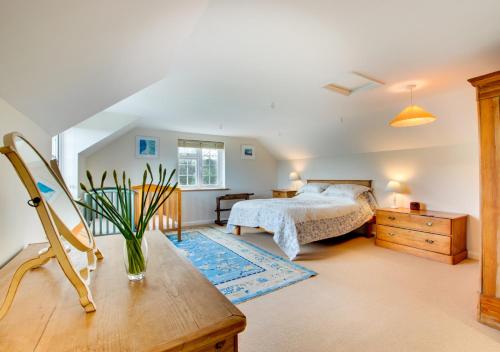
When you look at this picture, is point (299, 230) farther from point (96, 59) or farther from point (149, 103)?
point (96, 59)

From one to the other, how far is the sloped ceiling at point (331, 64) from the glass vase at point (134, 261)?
1.38 meters

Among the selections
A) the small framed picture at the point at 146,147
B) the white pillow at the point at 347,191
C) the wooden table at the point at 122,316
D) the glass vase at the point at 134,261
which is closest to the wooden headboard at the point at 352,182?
the white pillow at the point at 347,191

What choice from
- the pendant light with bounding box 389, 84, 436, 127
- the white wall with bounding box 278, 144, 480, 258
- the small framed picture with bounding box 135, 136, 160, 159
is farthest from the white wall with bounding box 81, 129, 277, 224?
the pendant light with bounding box 389, 84, 436, 127

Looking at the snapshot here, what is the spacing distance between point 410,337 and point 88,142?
4.17 meters

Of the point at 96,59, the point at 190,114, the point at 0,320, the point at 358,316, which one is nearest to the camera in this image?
the point at 0,320

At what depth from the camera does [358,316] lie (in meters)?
1.99

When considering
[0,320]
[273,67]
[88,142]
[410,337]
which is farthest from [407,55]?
[88,142]

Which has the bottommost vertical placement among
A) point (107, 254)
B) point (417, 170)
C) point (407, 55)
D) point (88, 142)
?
point (107, 254)

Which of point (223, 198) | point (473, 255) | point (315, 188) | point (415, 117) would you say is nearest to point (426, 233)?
point (473, 255)

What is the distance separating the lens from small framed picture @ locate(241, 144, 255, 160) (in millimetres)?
6270

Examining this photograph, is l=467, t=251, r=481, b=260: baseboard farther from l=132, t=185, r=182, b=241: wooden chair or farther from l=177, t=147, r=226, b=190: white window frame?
l=177, t=147, r=226, b=190: white window frame

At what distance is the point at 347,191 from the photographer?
14.8ft

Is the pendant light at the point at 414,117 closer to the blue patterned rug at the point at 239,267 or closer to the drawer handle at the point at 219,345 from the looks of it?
the blue patterned rug at the point at 239,267

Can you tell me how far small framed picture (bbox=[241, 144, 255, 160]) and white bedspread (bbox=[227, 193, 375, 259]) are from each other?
7.01 ft
